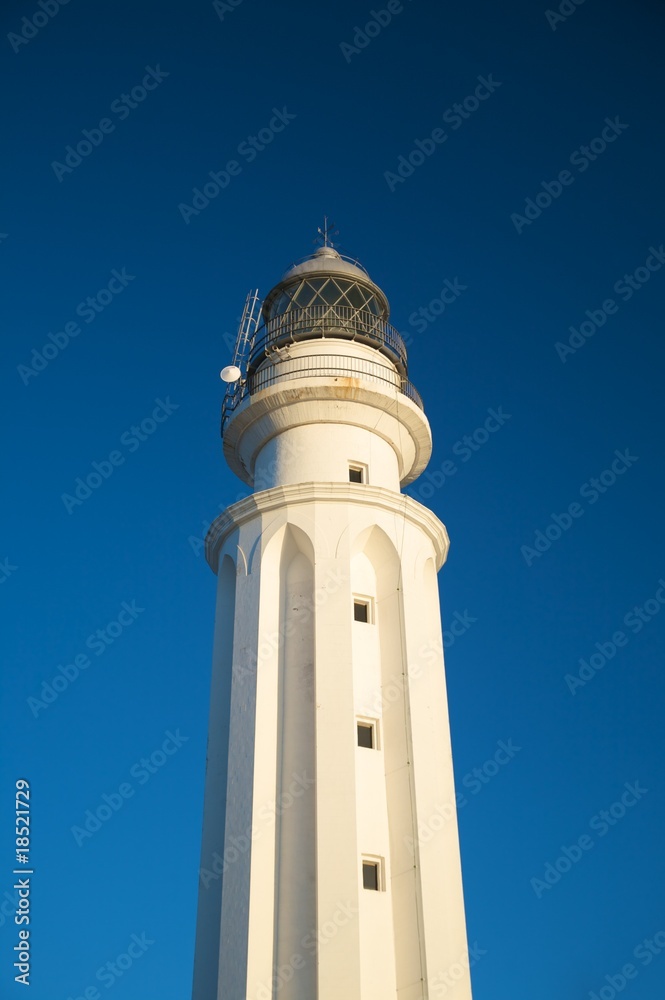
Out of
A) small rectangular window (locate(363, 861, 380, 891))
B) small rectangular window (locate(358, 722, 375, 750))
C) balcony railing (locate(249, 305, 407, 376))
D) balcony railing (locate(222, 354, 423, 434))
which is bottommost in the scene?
small rectangular window (locate(363, 861, 380, 891))

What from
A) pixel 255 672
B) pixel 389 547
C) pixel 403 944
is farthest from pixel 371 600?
pixel 403 944

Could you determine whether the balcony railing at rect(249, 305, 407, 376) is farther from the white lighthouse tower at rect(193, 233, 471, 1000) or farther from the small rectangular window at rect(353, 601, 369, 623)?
the small rectangular window at rect(353, 601, 369, 623)

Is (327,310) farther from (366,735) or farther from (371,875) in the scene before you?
(371,875)

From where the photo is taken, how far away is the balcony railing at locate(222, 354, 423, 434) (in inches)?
1136

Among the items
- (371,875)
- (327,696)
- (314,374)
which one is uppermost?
(314,374)

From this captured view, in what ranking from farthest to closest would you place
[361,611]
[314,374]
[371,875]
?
[314,374] < [361,611] < [371,875]

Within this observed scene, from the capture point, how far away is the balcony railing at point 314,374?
28859 mm

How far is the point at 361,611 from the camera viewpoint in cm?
2580

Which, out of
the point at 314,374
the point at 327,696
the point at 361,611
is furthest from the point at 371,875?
the point at 314,374

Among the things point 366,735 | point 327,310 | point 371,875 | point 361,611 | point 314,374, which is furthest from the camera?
point 327,310

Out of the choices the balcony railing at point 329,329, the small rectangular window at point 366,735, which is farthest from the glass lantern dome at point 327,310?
the small rectangular window at point 366,735

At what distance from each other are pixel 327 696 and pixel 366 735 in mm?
1319

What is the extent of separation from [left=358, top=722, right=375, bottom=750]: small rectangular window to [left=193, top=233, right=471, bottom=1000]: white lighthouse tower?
1.3 inches

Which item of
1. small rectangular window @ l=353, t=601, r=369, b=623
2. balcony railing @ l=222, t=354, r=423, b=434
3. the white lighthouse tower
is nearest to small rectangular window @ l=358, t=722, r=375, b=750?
the white lighthouse tower
